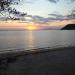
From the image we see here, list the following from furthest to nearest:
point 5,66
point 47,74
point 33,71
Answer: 1. point 5,66
2. point 33,71
3. point 47,74

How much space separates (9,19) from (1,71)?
4.34 meters

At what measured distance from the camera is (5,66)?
18984 millimetres

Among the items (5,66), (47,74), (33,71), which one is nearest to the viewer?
(47,74)

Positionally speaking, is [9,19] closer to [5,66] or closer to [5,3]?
[5,3]

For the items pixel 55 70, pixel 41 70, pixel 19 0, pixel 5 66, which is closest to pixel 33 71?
pixel 41 70

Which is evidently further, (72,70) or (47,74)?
(72,70)

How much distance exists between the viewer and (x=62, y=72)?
55.3 ft

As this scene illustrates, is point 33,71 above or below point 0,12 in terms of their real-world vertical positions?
below

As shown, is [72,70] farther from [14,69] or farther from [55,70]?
[14,69]

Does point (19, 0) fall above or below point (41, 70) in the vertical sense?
above

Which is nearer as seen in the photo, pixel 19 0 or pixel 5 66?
pixel 19 0

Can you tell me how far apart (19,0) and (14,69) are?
19.6ft

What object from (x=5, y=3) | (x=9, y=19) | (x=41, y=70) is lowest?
(x=41, y=70)

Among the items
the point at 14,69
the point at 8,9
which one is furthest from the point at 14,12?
the point at 14,69
